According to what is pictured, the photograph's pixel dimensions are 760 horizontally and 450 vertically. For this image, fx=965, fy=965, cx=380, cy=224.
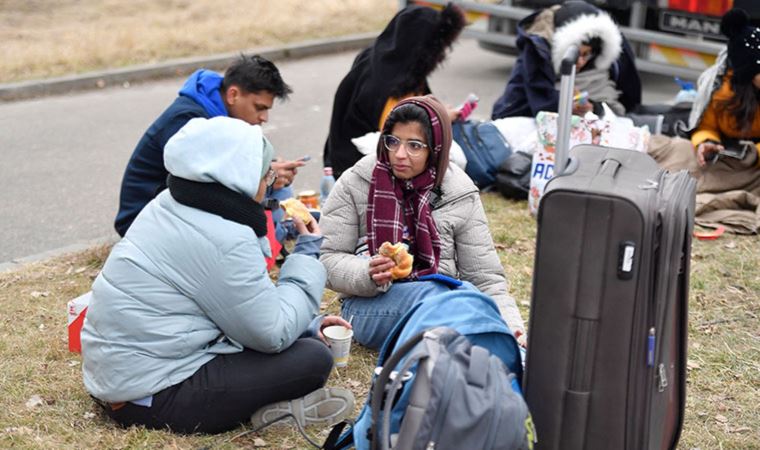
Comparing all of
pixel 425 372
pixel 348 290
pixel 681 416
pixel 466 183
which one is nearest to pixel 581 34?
pixel 466 183

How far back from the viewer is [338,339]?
369cm

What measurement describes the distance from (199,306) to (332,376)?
3.04 ft

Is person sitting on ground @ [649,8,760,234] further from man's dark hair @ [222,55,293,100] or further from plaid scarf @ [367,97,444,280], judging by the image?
man's dark hair @ [222,55,293,100]

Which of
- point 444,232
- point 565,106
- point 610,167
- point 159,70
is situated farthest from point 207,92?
point 159,70

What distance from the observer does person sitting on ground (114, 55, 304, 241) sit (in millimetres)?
4531

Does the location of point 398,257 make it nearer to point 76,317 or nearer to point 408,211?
point 408,211

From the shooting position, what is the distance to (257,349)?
3166 mm

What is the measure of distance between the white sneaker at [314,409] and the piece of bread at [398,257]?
0.51 meters

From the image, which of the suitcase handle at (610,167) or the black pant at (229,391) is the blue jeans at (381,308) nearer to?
the black pant at (229,391)

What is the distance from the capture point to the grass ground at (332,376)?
3.25 metres

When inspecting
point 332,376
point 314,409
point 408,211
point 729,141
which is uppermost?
point 408,211

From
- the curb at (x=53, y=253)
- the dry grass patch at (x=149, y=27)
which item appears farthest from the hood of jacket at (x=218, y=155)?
the dry grass patch at (x=149, y=27)

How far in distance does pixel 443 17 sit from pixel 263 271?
9.51ft

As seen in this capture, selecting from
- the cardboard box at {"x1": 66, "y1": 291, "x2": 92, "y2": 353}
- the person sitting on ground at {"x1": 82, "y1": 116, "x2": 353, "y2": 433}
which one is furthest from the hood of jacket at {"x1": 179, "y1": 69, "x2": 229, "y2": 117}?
the person sitting on ground at {"x1": 82, "y1": 116, "x2": 353, "y2": 433}
